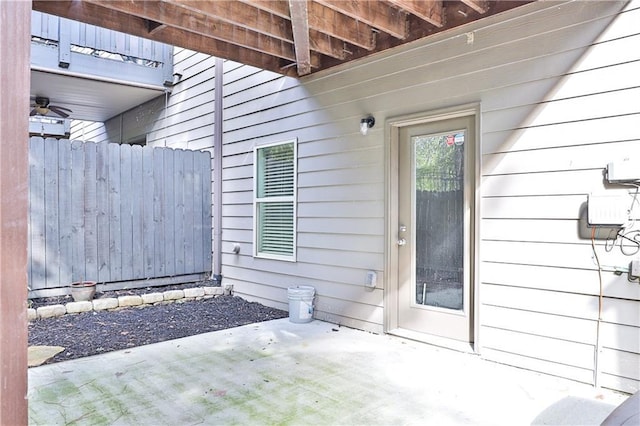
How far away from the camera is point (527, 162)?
3.07 m

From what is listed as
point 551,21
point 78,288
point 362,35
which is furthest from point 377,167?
point 78,288

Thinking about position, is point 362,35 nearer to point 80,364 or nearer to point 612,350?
point 612,350

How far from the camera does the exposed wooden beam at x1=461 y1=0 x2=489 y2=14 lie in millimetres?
3086

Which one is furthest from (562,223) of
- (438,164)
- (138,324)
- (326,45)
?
(138,324)

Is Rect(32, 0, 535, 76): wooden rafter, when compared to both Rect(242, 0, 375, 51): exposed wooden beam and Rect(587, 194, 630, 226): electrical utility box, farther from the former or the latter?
Rect(587, 194, 630, 226): electrical utility box

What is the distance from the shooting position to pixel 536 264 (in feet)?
9.97

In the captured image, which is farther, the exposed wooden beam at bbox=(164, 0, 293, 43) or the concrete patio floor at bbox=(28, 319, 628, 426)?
the exposed wooden beam at bbox=(164, 0, 293, 43)

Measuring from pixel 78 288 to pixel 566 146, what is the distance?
197 inches

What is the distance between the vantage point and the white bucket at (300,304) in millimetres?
4453

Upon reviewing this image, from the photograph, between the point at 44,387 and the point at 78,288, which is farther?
the point at 78,288

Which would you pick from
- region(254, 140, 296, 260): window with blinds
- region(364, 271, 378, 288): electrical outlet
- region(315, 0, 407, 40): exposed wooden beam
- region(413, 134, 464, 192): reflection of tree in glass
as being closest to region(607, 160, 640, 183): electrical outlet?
region(413, 134, 464, 192): reflection of tree in glass

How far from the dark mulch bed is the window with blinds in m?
Answer: 0.76

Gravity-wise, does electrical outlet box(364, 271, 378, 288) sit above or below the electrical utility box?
below

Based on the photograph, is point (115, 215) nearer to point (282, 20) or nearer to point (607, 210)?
point (282, 20)
